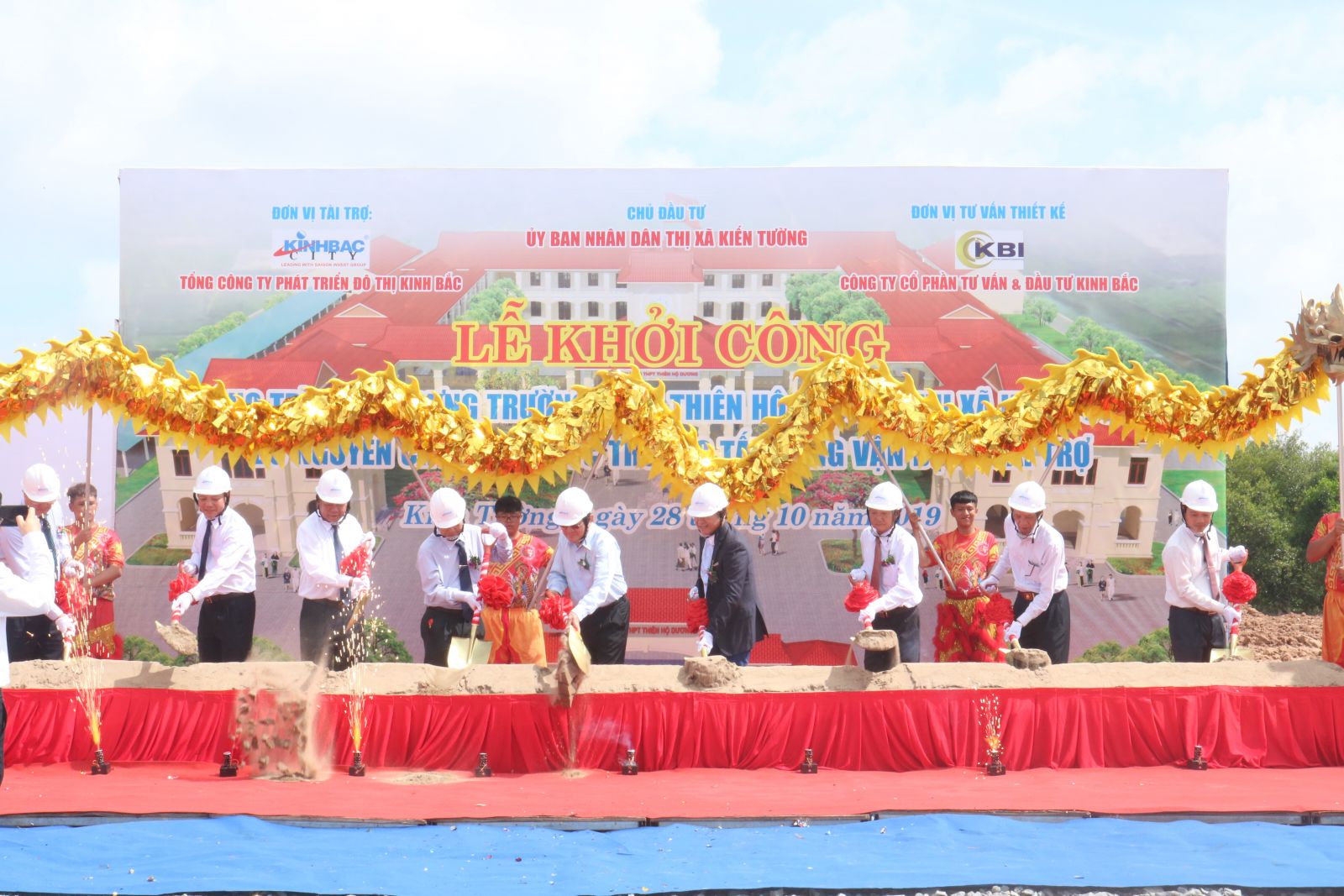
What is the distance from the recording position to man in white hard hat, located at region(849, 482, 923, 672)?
732cm

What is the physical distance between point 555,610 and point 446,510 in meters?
1.02

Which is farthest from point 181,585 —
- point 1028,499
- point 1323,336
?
point 1323,336

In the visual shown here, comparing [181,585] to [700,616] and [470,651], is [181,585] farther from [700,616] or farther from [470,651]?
[700,616]

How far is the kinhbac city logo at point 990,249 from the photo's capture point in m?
9.41

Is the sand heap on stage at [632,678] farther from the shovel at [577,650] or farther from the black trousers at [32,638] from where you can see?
the black trousers at [32,638]

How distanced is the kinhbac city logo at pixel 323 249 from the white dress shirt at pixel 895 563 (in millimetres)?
4166

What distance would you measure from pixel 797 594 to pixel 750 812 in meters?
4.06

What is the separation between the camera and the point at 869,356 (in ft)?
30.8

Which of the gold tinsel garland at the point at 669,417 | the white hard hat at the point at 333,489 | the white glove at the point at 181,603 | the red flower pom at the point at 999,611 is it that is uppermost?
the gold tinsel garland at the point at 669,417

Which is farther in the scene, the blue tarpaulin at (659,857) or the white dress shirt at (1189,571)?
the white dress shirt at (1189,571)

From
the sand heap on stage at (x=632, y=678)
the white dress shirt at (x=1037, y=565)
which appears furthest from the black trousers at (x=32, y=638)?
the white dress shirt at (x=1037, y=565)

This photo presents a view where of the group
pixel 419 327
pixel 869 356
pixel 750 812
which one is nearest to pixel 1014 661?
pixel 750 812

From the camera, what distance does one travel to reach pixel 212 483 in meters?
7.19

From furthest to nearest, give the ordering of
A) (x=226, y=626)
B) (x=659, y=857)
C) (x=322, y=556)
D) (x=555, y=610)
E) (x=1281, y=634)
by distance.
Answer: (x=1281, y=634) < (x=226, y=626) < (x=322, y=556) < (x=555, y=610) < (x=659, y=857)
